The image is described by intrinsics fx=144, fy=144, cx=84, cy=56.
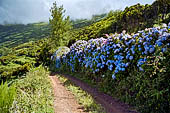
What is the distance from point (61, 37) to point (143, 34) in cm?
1798

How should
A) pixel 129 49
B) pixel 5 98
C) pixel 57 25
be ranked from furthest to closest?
pixel 57 25, pixel 129 49, pixel 5 98

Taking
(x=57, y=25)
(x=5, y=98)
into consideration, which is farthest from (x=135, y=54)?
(x=57, y=25)

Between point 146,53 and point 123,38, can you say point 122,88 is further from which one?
point 123,38

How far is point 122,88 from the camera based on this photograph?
479 centimetres

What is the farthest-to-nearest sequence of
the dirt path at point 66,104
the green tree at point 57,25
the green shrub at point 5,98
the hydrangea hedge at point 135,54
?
1. the green tree at point 57,25
2. the dirt path at point 66,104
3. the hydrangea hedge at point 135,54
4. the green shrub at point 5,98

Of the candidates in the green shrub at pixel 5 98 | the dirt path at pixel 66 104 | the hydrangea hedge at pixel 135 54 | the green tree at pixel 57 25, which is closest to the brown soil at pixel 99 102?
the dirt path at pixel 66 104

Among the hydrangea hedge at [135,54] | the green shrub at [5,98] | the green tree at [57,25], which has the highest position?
the green tree at [57,25]

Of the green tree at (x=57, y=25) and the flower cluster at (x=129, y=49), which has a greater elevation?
the green tree at (x=57, y=25)

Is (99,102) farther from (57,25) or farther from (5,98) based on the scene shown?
(57,25)

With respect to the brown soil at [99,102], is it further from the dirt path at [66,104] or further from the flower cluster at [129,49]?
the flower cluster at [129,49]

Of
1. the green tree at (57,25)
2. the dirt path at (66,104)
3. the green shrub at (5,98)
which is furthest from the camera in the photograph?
the green tree at (57,25)

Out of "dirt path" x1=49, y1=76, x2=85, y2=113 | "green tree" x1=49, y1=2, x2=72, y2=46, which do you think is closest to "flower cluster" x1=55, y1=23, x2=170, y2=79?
"dirt path" x1=49, y1=76, x2=85, y2=113

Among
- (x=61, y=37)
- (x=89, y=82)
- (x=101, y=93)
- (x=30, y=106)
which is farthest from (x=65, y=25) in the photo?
(x=30, y=106)

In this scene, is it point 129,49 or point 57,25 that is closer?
point 129,49
